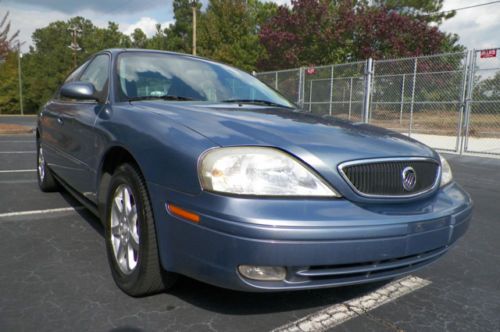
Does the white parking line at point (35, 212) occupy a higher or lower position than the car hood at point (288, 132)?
lower

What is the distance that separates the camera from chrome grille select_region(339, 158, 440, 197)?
1.84 m

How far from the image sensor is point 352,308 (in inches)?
83.9

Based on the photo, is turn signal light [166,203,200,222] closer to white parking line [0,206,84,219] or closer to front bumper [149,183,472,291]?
front bumper [149,183,472,291]

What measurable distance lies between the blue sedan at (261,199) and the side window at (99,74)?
0.34 m

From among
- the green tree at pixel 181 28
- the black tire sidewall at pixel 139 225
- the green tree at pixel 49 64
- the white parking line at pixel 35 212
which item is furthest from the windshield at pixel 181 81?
the green tree at pixel 181 28

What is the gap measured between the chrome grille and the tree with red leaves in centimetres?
2582

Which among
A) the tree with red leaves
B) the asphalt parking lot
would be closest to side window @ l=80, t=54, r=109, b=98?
the asphalt parking lot

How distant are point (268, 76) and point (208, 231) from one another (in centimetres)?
1448

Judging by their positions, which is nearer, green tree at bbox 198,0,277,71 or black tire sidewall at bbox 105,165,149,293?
black tire sidewall at bbox 105,165,149,293

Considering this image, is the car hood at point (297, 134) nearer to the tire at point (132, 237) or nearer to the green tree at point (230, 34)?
the tire at point (132, 237)

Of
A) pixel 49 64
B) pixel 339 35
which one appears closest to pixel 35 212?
pixel 339 35

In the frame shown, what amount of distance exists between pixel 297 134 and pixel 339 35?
26978 millimetres

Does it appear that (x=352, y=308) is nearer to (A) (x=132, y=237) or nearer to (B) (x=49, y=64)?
(A) (x=132, y=237)

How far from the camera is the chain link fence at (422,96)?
9461 millimetres
